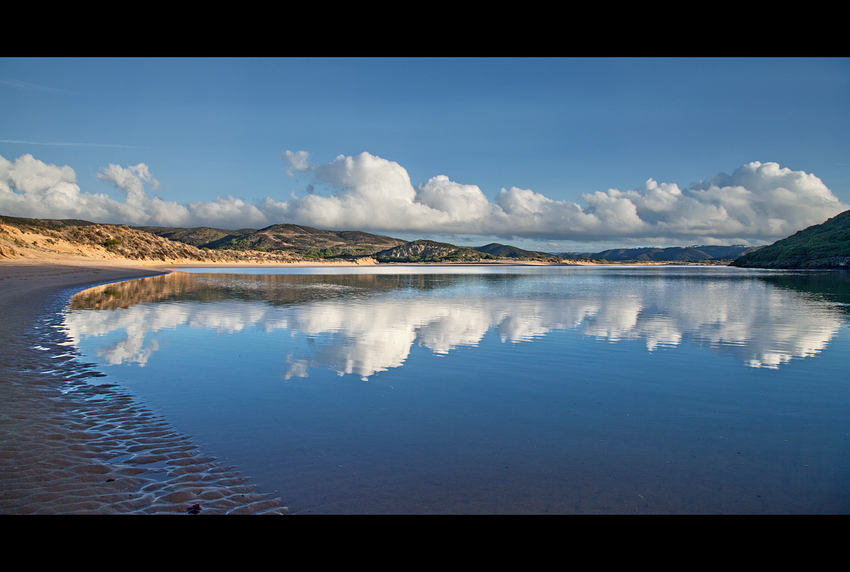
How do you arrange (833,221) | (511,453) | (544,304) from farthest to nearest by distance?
(833,221) → (544,304) → (511,453)

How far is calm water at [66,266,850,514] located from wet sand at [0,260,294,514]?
0.35m

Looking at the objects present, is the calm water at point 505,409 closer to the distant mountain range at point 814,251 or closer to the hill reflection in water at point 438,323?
the hill reflection in water at point 438,323

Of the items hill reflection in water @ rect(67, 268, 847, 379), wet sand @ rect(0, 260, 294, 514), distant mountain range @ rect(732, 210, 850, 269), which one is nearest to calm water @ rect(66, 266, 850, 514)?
hill reflection in water @ rect(67, 268, 847, 379)

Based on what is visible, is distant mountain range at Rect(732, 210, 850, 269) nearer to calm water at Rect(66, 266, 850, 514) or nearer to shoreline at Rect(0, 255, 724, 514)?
calm water at Rect(66, 266, 850, 514)

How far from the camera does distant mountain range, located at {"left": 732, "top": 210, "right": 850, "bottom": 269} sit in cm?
11113

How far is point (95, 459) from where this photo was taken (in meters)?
5.50

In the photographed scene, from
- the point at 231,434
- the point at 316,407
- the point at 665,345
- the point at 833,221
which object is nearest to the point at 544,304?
the point at 665,345

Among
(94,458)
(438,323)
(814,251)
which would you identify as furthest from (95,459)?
(814,251)

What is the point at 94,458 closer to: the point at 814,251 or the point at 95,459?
the point at 95,459

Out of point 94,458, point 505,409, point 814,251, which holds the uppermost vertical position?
point 814,251

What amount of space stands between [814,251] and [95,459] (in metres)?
156
